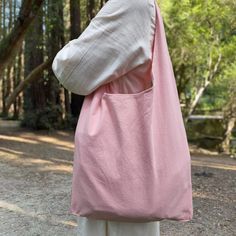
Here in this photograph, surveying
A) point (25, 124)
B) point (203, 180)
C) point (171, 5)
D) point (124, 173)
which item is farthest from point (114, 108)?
point (171, 5)

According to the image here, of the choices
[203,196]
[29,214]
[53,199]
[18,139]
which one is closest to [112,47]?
[29,214]

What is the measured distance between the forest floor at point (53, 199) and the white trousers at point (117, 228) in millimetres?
2050

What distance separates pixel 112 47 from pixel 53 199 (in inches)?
138

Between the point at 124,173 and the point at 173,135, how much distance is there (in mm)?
260

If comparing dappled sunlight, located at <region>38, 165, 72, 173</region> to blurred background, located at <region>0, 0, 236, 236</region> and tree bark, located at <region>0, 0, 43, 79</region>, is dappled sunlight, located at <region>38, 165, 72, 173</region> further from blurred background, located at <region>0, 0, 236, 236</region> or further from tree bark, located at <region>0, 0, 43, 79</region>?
tree bark, located at <region>0, 0, 43, 79</region>

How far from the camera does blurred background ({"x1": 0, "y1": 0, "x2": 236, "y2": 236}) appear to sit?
14.9 feet

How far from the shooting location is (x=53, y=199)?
498 cm

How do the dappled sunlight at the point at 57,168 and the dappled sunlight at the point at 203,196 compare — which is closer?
the dappled sunlight at the point at 203,196

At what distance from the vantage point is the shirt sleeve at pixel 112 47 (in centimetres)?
177

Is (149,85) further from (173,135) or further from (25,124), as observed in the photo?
(25,124)

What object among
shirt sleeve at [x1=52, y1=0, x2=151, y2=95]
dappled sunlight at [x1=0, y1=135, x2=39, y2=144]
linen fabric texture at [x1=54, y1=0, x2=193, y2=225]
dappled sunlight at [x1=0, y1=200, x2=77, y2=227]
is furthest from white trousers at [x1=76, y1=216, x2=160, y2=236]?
dappled sunlight at [x1=0, y1=135, x2=39, y2=144]

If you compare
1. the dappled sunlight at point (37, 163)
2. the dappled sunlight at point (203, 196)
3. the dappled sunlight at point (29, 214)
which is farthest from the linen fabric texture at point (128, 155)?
the dappled sunlight at point (37, 163)

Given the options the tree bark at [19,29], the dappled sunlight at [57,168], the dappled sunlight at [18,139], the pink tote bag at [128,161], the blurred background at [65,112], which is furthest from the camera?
the dappled sunlight at [18,139]

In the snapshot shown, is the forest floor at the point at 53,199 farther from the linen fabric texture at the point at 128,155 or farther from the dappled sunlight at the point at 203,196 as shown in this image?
the linen fabric texture at the point at 128,155
